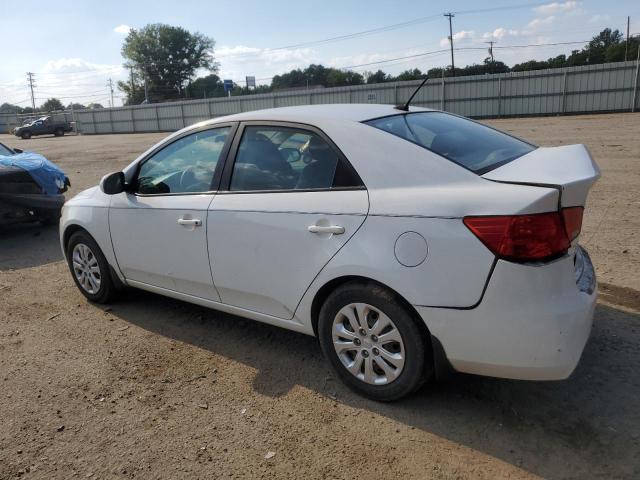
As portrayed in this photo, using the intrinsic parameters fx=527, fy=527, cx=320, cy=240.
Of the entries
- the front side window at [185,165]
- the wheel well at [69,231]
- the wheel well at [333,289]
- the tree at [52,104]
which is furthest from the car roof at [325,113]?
the tree at [52,104]

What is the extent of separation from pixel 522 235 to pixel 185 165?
2.52m

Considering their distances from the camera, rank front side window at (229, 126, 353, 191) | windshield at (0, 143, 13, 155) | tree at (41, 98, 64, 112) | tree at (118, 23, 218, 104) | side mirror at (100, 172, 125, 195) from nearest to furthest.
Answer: front side window at (229, 126, 353, 191) → side mirror at (100, 172, 125, 195) → windshield at (0, 143, 13, 155) → tree at (118, 23, 218, 104) → tree at (41, 98, 64, 112)

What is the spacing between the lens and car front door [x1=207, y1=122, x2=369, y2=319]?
117 inches

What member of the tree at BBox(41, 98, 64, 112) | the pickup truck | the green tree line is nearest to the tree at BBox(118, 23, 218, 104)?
the green tree line

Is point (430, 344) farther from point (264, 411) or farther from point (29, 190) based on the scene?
point (29, 190)

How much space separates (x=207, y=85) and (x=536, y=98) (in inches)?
2744

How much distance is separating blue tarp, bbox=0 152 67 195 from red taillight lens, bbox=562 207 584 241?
24.3ft

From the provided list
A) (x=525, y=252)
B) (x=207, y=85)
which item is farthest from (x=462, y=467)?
(x=207, y=85)

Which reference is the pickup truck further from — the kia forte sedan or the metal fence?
the kia forte sedan

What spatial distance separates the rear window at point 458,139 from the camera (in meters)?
2.90

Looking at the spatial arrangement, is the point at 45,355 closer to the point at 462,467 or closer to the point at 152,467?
the point at 152,467

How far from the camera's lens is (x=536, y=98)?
29.0 meters

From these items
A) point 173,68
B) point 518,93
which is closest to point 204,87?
point 173,68

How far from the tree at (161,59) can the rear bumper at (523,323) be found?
292 feet
